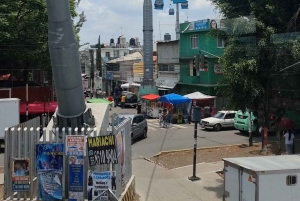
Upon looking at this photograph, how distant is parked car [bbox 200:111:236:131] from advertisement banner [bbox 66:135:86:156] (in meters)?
Answer: 20.5

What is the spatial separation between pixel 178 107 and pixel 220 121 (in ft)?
19.0

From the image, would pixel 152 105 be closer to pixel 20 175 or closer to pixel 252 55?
pixel 252 55

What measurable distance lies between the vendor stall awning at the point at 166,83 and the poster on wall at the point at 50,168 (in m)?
34.6

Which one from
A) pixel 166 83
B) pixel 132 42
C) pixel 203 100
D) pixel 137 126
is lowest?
pixel 137 126

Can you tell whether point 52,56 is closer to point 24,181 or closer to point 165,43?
point 24,181

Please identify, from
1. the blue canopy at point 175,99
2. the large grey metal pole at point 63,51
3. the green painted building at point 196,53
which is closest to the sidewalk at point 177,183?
the large grey metal pole at point 63,51

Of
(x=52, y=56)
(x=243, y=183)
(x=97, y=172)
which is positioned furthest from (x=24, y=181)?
(x=243, y=183)

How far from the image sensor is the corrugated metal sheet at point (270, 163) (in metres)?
9.45

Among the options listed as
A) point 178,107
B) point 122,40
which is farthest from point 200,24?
point 122,40

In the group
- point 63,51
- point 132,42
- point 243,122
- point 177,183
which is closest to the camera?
point 63,51

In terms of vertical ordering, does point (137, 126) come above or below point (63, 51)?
below

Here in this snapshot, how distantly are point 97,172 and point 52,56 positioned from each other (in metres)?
2.88

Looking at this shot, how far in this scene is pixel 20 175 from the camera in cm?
988

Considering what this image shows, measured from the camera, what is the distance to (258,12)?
18.8 m
